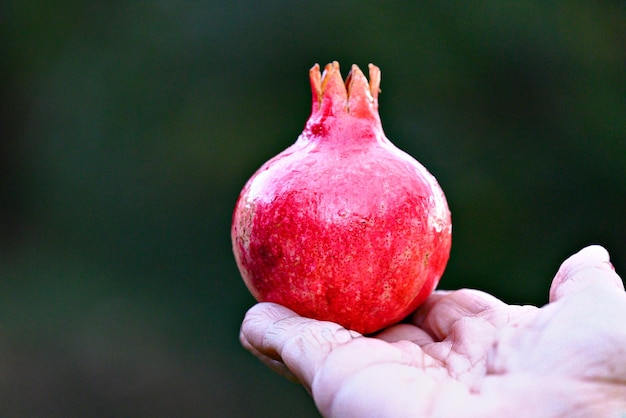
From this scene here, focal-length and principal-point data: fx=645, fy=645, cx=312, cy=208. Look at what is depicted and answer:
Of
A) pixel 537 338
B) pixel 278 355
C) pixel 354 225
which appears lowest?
pixel 278 355

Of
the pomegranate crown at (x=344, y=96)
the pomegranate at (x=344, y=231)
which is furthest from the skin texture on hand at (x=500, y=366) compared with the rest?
the pomegranate crown at (x=344, y=96)

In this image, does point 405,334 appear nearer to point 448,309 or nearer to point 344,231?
point 448,309

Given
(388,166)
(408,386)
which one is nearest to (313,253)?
(388,166)

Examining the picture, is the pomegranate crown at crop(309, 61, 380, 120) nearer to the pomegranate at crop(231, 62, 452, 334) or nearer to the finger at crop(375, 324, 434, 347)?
the pomegranate at crop(231, 62, 452, 334)

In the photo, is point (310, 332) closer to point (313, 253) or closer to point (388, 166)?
point (313, 253)

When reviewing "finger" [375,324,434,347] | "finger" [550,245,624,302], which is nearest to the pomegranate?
"finger" [375,324,434,347]

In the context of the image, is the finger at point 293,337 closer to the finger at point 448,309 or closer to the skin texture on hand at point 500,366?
the skin texture on hand at point 500,366
